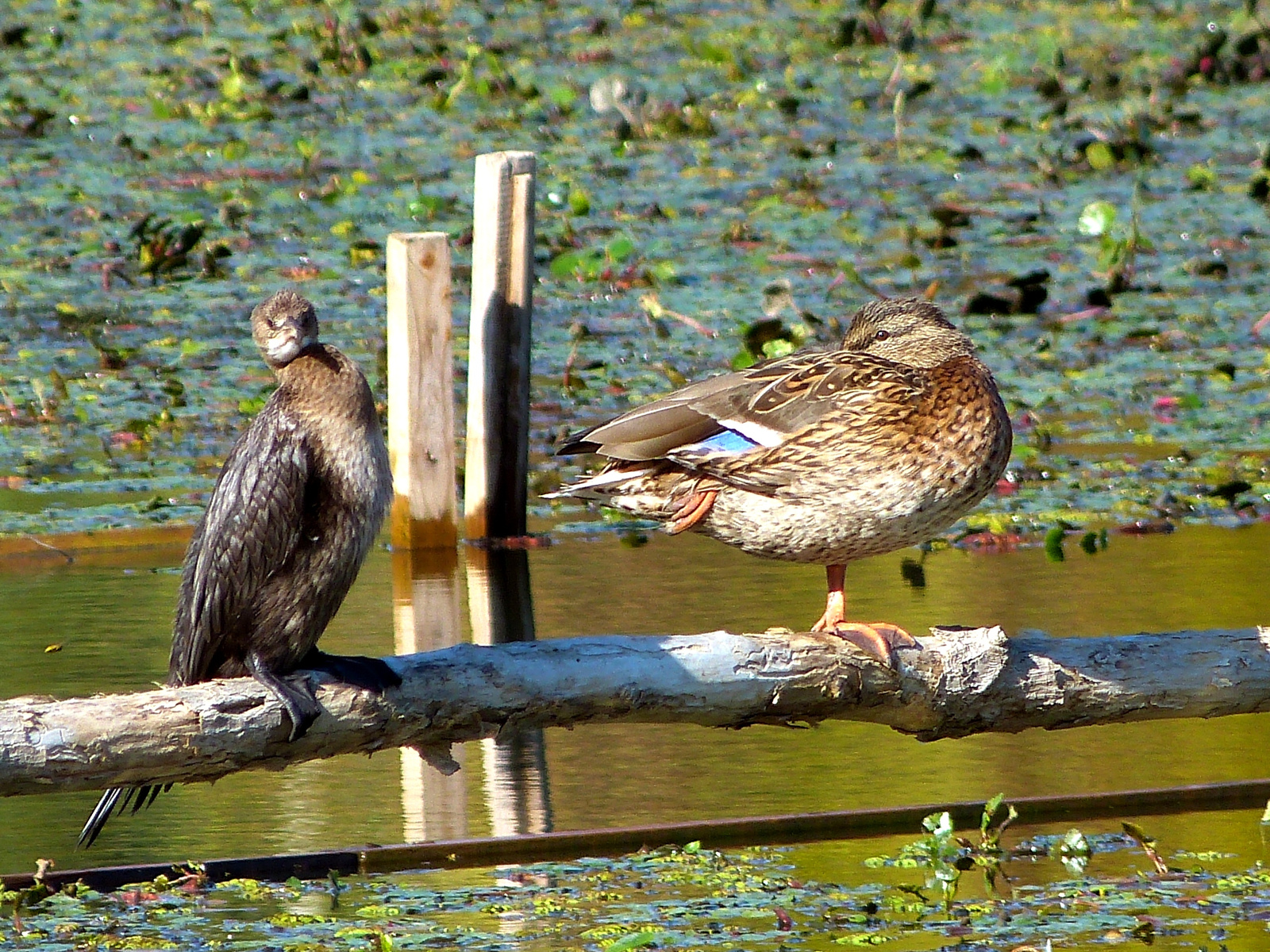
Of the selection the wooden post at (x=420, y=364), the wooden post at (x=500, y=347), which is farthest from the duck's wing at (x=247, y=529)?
the wooden post at (x=500, y=347)

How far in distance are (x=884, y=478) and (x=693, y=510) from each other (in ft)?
1.48

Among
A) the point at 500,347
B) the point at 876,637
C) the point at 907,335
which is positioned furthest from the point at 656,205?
the point at 876,637

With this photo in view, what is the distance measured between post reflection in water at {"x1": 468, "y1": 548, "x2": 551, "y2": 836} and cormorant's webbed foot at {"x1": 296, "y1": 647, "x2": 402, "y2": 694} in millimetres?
289

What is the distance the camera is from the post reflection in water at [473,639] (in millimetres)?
5082

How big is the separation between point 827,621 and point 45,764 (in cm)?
172

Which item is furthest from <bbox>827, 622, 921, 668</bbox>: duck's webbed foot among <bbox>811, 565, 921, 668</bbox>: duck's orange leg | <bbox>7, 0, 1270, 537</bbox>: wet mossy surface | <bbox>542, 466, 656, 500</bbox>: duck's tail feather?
<bbox>7, 0, 1270, 537</bbox>: wet mossy surface

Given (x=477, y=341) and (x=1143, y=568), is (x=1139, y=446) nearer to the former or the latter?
(x=1143, y=568)

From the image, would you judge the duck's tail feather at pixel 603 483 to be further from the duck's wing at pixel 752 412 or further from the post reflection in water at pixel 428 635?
the post reflection in water at pixel 428 635

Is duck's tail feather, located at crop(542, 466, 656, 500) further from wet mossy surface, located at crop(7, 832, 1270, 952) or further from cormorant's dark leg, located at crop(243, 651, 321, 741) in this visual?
cormorant's dark leg, located at crop(243, 651, 321, 741)

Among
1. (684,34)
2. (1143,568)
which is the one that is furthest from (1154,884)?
(684,34)

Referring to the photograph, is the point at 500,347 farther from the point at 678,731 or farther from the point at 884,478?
the point at 884,478

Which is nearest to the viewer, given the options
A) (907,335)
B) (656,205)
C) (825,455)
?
(825,455)

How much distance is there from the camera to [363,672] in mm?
3961

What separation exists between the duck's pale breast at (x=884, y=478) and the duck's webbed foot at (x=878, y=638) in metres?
0.23
